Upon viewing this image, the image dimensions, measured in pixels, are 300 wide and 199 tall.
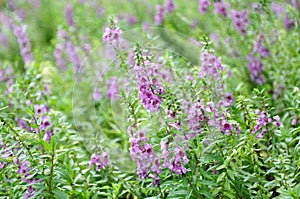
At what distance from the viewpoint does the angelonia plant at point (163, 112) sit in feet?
7.79

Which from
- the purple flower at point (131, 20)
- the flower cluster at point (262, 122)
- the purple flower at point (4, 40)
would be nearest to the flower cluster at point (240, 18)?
the flower cluster at point (262, 122)

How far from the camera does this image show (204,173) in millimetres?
2322

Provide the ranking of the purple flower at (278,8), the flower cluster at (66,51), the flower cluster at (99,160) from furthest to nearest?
the flower cluster at (66,51)
the purple flower at (278,8)
the flower cluster at (99,160)

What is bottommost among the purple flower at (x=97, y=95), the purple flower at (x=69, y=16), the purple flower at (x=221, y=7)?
the purple flower at (x=97, y=95)

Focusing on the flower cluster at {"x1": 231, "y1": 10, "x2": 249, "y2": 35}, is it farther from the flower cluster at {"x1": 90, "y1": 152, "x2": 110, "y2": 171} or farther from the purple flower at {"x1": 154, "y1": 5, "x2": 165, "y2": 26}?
the flower cluster at {"x1": 90, "y1": 152, "x2": 110, "y2": 171}

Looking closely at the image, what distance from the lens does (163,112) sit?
A: 8.89 ft

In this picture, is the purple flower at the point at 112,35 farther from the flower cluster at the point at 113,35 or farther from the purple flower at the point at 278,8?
the purple flower at the point at 278,8

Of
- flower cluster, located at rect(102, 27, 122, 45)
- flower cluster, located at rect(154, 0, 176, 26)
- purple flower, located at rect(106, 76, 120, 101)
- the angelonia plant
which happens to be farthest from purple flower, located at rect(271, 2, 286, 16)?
flower cluster, located at rect(102, 27, 122, 45)

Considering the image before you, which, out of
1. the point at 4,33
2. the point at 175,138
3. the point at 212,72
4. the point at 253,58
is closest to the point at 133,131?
the point at 175,138

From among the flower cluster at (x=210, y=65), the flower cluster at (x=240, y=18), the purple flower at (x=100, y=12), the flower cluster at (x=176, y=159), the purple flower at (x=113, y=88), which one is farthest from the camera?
the purple flower at (x=100, y=12)

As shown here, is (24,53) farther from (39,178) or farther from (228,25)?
(39,178)

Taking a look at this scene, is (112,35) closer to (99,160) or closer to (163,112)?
(163,112)

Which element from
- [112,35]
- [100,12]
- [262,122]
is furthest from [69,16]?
[262,122]

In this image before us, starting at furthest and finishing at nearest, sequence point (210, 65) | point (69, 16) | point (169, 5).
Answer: point (69, 16) → point (169, 5) → point (210, 65)
